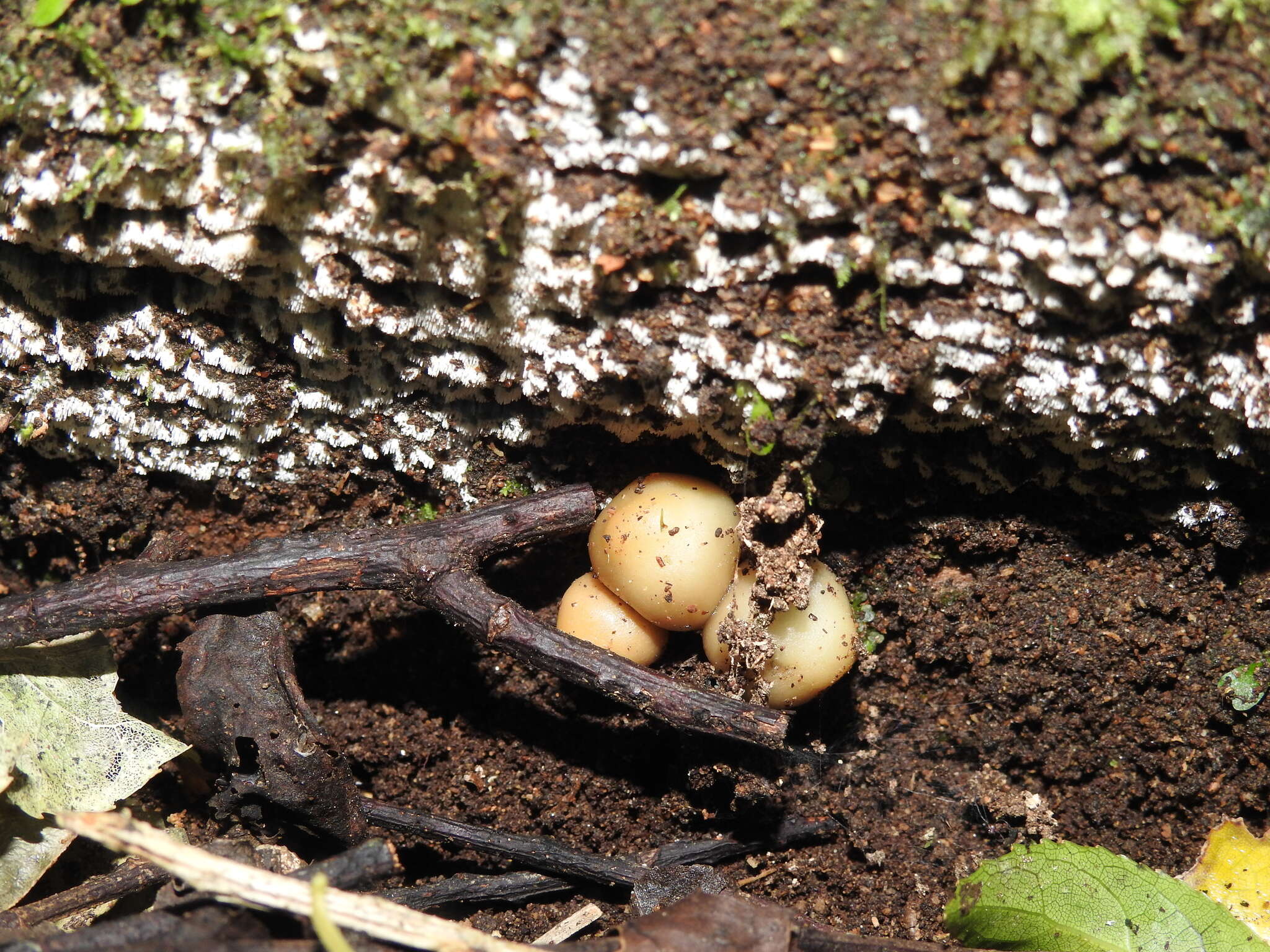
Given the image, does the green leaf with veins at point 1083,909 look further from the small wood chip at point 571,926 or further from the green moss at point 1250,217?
the green moss at point 1250,217

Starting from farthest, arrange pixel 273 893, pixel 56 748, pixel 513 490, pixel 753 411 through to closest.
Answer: pixel 513 490, pixel 56 748, pixel 753 411, pixel 273 893

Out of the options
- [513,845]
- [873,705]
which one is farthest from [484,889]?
[873,705]

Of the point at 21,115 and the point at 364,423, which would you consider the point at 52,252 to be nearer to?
the point at 21,115

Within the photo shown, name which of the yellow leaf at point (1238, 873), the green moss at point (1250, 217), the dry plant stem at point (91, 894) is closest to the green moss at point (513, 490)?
the dry plant stem at point (91, 894)

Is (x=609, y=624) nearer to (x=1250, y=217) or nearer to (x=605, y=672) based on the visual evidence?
(x=605, y=672)

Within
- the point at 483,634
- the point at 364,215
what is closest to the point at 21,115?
the point at 364,215
